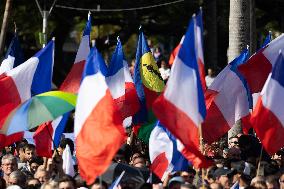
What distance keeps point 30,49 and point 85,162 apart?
25450 mm

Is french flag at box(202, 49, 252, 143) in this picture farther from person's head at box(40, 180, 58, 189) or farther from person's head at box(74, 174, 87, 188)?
person's head at box(40, 180, 58, 189)

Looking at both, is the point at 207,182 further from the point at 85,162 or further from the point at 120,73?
the point at 120,73

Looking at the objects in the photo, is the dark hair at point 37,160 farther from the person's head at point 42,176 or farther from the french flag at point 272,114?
the french flag at point 272,114

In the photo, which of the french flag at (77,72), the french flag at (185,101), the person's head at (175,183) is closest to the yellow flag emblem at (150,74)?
the french flag at (77,72)

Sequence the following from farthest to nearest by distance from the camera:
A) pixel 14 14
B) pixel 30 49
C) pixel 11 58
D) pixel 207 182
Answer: pixel 30 49 → pixel 14 14 → pixel 11 58 → pixel 207 182

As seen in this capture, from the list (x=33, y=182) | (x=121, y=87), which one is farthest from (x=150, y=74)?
(x=33, y=182)

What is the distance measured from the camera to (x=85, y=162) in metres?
13.9

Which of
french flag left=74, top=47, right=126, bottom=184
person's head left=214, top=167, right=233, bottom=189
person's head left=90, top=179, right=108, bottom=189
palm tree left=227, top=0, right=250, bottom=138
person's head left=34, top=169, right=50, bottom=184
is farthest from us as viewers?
palm tree left=227, top=0, right=250, bottom=138

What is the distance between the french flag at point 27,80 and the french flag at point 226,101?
2264 millimetres

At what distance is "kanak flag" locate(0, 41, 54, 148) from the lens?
54.5 feet

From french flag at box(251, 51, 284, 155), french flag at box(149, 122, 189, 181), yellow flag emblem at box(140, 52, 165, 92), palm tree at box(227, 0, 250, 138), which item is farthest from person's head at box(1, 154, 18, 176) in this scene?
palm tree at box(227, 0, 250, 138)

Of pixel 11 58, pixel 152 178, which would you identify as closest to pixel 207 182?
pixel 152 178

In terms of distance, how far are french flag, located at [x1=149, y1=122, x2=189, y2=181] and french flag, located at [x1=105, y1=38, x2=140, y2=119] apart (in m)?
1.97

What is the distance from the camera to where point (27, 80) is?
16.9m
